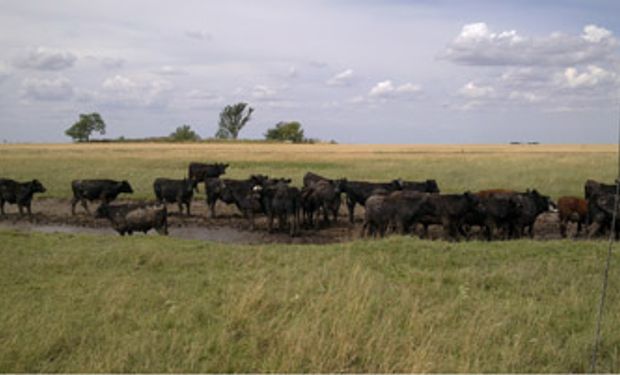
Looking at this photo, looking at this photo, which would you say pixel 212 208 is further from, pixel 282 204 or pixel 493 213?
pixel 493 213

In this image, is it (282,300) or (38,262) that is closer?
(282,300)

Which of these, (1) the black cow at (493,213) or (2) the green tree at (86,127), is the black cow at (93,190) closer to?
(1) the black cow at (493,213)

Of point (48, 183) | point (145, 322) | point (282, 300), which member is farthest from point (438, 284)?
point (48, 183)

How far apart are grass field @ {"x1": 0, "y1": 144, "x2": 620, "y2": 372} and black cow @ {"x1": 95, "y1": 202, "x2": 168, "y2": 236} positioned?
3.01 m

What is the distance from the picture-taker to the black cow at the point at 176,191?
2188cm

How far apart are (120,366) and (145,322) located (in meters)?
1.35

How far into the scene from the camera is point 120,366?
6.02m

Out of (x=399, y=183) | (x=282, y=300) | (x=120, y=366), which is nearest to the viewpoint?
(x=120, y=366)

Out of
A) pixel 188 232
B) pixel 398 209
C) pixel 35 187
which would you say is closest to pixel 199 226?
pixel 188 232

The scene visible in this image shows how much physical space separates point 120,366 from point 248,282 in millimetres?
3468

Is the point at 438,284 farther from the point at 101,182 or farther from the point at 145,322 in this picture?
the point at 101,182

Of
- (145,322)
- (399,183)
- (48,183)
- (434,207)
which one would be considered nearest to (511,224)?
(434,207)

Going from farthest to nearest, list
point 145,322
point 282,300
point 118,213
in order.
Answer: point 118,213 < point 282,300 < point 145,322

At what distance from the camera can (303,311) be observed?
7.61m
